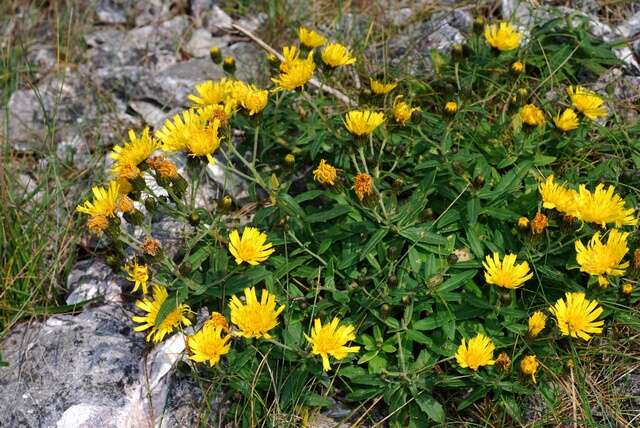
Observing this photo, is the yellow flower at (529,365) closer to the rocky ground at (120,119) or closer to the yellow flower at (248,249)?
the rocky ground at (120,119)

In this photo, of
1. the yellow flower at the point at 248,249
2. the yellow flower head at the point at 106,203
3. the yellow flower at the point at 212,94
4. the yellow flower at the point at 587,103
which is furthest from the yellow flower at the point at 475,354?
the yellow flower at the point at 212,94

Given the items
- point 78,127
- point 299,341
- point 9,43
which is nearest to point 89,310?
point 299,341

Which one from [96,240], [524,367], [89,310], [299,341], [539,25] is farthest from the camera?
[539,25]

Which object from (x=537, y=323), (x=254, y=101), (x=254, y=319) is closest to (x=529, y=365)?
(x=537, y=323)

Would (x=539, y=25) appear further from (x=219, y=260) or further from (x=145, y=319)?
(x=145, y=319)

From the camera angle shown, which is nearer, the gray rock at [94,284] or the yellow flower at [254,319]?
the yellow flower at [254,319]

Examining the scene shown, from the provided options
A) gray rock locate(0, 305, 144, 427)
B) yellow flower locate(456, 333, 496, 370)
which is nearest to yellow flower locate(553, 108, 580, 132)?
yellow flower locate(456, 333, 496, 370)
